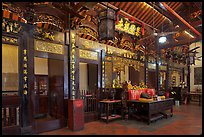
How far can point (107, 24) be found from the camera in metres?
3.71

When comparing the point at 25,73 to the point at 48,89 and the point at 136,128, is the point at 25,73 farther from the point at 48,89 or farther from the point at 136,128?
the point at 136,128

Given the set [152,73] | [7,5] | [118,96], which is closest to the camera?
[7,5]

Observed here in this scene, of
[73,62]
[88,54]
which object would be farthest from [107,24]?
[88,54]

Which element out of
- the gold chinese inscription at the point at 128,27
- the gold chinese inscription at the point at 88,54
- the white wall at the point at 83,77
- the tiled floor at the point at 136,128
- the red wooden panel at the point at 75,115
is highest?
the gold chinese inscription at the point at 128,27

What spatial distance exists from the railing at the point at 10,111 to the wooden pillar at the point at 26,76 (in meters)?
0.11

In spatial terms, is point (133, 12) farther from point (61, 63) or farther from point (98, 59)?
point (61, 63)

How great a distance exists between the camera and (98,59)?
229 inches

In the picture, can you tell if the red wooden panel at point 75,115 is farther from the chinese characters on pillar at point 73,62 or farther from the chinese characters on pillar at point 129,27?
the chinese characters on pillar at point 129,27

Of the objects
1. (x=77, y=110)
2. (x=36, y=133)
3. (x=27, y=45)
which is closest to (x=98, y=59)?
(x=77, y=110)

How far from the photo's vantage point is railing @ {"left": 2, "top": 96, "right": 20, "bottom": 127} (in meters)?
3.68

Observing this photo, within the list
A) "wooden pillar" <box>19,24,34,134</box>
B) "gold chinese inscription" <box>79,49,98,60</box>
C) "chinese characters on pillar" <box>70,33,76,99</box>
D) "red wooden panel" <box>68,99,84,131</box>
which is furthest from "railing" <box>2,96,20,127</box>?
"gold chinese inscription" <box>79,49,98,60</box>

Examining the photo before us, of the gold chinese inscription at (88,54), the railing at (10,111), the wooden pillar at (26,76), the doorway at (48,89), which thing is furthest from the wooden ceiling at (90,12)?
the railing at (10,111)

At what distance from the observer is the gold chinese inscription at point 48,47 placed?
4263 mm

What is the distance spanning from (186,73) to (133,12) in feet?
26.7
